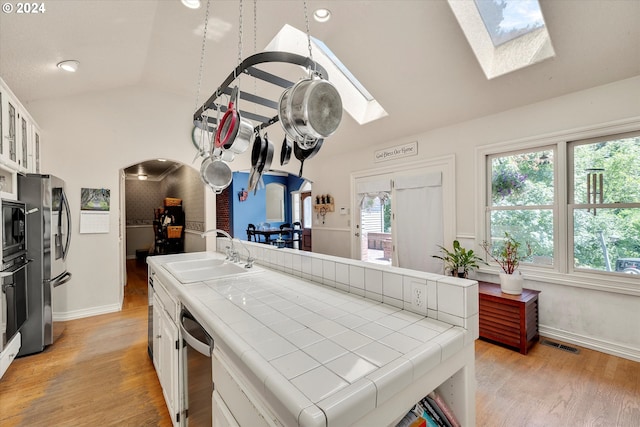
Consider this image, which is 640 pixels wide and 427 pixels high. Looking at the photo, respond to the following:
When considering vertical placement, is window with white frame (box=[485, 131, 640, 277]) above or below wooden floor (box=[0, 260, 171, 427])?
above

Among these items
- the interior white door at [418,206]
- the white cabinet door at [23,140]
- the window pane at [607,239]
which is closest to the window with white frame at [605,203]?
the window pane at [607,239]

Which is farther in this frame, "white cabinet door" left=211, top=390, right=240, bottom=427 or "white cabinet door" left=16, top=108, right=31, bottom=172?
"white cabinet door" left=16, top=108, right=31, bottom=172

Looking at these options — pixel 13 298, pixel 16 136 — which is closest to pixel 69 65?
pixel 16 136

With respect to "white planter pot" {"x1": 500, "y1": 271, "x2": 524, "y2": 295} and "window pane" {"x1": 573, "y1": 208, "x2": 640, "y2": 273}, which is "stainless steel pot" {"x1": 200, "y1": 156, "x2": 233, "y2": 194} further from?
"window pane" {"x1": 573, "y1": 208, "x2": 640, "y2": 273}

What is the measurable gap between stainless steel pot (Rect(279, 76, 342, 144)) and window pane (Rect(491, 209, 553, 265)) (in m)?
2.81

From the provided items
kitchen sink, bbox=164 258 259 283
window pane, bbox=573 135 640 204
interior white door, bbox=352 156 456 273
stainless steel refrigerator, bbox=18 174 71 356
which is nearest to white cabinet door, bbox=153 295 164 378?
kitchen sink, bbox=164 258 259 283

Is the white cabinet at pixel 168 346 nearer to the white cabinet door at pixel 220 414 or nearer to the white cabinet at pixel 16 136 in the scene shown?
the white cabinet door at pixel 220 414

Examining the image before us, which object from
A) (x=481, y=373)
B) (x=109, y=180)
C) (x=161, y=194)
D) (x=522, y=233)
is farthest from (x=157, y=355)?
(x=161, y=194)

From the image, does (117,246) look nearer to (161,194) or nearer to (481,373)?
(481,373)

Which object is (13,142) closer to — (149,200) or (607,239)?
(607,239)

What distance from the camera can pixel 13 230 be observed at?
7.54 feet

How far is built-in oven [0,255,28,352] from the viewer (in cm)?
207

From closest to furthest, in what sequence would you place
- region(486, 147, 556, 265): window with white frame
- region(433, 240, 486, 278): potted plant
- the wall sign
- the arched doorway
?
1. region(486, 147, 556, 265): window with white frame
2. region(433, 240, 486, 278): potted plant
3. the wall sign
4. the arched doorway

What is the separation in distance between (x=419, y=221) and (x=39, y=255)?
13.8 ft
